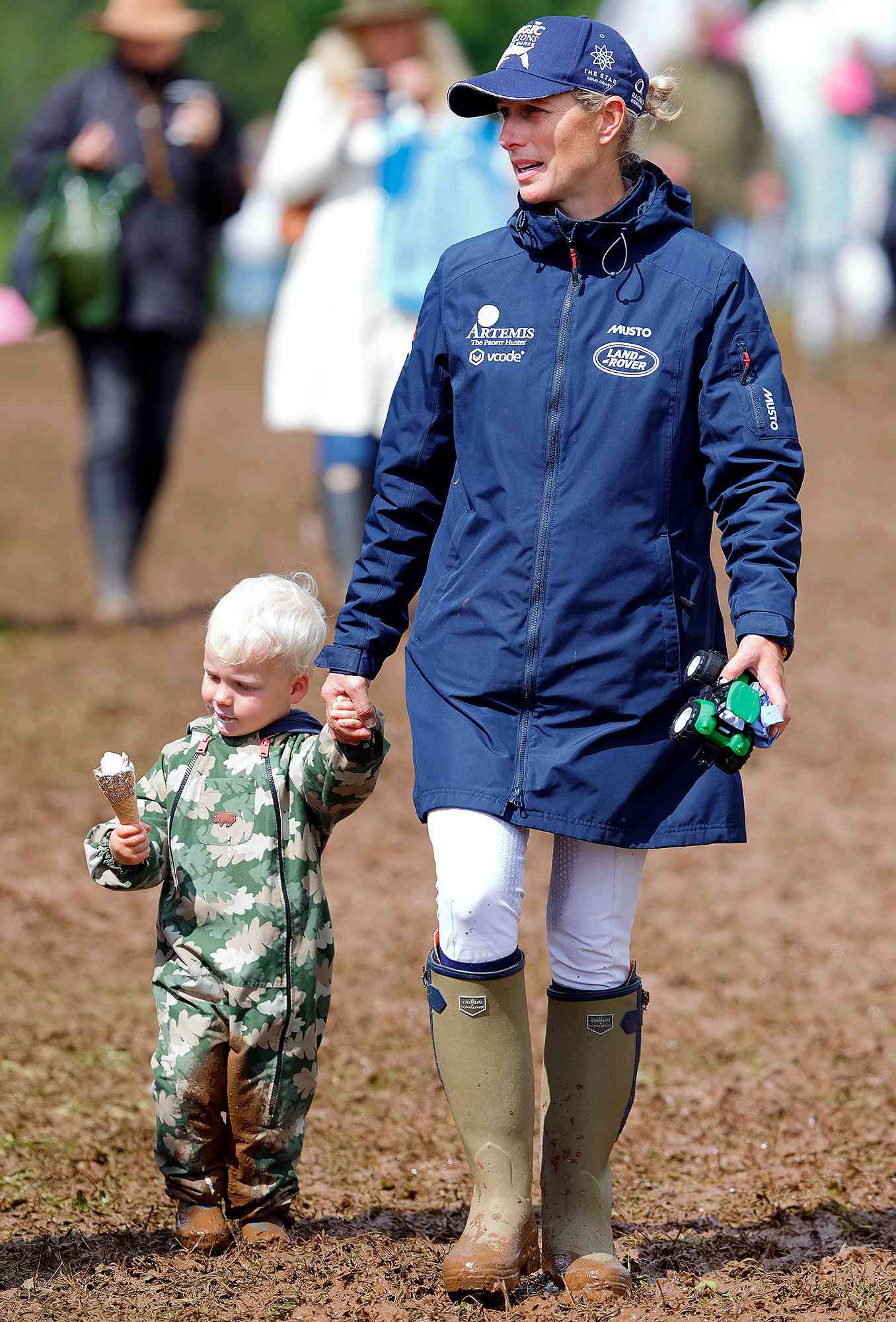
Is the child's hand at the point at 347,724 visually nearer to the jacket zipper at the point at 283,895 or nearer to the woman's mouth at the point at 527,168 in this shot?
the jacket zipper at the point at 283,895

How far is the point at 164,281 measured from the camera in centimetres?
794

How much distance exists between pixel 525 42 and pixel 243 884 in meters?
1.42

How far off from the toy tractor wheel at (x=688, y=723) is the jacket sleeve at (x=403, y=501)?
0.51 meters

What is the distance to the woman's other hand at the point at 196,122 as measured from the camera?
7.90 meters

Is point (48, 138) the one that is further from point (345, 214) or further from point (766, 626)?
point (766, 626)

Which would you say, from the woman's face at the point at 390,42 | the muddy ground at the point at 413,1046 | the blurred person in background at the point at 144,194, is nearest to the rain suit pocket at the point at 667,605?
the muddy ground at the point at 413,1046

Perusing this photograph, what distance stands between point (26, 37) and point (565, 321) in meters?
39.3

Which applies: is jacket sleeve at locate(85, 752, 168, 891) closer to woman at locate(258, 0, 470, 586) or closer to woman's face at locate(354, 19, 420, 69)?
woman at locate(258, 0, 470, 586)

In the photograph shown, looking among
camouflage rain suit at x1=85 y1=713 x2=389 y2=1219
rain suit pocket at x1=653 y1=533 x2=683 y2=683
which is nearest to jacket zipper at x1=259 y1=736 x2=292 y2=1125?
camouflage rain suit at x1=85 y1=713 x2=389 y2=1219

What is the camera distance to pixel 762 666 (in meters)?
3.03

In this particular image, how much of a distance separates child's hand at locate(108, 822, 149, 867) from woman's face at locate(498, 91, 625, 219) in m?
1.17

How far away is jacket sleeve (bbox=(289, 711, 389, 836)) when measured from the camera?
126 inches

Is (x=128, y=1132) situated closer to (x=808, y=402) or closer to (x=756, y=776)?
(x=756, y=776)

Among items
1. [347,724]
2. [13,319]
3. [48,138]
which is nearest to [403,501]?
[347,724]
